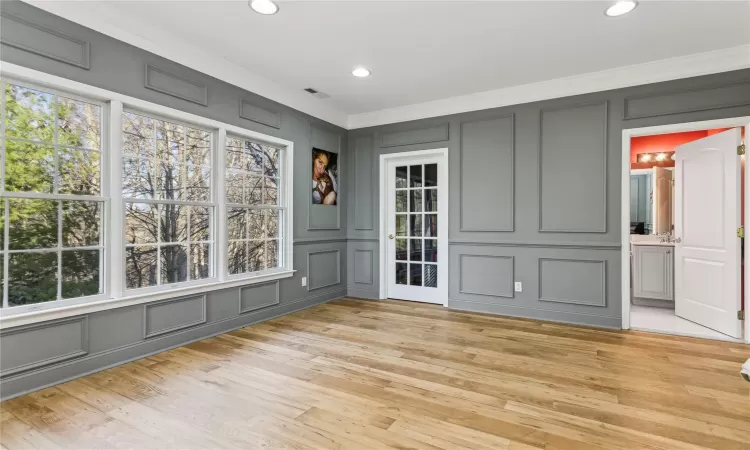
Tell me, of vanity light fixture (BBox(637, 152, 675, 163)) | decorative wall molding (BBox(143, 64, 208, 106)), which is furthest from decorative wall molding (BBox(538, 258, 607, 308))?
decorative wall molding (BBox(143, 64, 208, 106))

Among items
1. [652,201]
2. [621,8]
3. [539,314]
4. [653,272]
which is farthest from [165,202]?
[652,201]

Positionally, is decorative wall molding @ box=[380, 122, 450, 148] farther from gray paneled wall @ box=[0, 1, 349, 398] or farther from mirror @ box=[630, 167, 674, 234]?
mirror @ box=[630, 167, 674, 234]

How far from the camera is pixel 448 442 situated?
1851 millimetres

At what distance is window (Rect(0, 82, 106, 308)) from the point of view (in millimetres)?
2385

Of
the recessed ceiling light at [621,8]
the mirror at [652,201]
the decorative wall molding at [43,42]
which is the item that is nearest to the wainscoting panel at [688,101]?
the recessed ceiling light at [621,8]

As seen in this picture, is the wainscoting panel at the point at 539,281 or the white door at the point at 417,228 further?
the white door at the point at 417,228

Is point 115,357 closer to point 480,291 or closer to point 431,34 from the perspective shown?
point 431,34

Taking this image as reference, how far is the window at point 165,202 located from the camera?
3045 millimetres

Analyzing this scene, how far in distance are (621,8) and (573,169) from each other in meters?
1.78

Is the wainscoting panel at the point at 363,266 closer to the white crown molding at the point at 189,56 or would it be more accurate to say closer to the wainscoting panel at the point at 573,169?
the white crown molding at the point at 189,56

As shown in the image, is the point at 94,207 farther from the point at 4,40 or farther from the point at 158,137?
the point at 4,40

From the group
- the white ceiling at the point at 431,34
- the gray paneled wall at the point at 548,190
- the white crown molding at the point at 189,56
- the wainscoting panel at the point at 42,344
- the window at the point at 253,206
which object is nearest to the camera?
the wainscoting panel at the point at 42,344

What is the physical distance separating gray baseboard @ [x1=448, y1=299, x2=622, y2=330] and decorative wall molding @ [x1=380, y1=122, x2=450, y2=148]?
2.21 metres

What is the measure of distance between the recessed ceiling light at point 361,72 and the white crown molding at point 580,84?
1.25 metres
